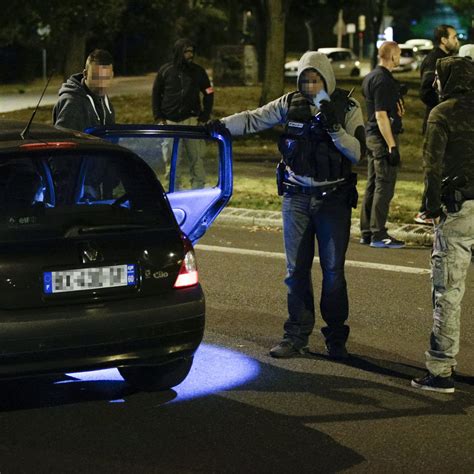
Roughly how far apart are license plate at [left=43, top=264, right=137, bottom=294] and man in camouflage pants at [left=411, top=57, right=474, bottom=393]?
1675 millimetres

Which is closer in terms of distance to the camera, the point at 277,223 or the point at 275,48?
the point at 277,223

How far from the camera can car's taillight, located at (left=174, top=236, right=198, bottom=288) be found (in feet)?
20.5

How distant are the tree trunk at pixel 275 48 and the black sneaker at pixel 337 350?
697 inches

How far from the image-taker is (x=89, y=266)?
19.5 feet

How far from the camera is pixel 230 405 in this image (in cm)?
642

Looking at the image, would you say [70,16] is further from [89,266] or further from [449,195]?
[89,266]

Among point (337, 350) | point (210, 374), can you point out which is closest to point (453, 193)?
point (337, 350)

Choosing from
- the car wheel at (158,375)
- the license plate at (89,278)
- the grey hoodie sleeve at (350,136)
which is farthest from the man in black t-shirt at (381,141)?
the license plate at (89,278)

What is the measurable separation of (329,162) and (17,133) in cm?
183

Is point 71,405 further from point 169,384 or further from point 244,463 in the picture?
point 244,463

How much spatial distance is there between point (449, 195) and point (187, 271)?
1473mm

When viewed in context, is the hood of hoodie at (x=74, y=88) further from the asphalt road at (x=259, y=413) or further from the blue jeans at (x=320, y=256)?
the blue jeans at (x=320, y=256)

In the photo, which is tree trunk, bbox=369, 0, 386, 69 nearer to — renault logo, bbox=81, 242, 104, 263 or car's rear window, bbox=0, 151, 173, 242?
car's rear window, bbox=0, 151, 173, 242

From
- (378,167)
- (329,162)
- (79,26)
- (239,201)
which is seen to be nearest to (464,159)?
(329,162)
